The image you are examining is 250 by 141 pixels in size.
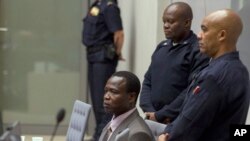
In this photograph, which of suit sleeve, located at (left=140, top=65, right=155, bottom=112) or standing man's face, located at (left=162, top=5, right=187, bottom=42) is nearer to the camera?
standing man's face, located at (left=162, top=5, right=187, bottom=42)

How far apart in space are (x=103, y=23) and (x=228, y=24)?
3.47 m

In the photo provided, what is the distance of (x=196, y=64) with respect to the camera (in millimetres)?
3932

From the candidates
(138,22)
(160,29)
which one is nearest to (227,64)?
(160,29)

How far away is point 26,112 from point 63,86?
0.62 m

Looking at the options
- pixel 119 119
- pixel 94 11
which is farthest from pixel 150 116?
pixel 94 11

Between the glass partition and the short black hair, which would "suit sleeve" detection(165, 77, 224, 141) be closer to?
the short black hair

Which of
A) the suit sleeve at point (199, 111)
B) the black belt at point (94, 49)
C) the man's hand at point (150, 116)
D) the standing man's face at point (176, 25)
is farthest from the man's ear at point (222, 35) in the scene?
the black belt at point (94, 49)

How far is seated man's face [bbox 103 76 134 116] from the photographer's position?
340 cm

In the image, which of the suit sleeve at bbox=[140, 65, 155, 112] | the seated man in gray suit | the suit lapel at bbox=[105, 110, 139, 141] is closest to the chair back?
the suit sleeve at bbox=[140, 65, 155, 112]

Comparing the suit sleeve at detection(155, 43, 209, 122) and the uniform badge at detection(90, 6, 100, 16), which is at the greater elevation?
the uniform badge at detection(90, 6, 100, 16)

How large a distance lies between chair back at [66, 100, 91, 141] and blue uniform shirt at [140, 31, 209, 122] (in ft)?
2.01

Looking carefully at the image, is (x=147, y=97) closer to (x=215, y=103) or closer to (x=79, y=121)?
(x=79, y=121)

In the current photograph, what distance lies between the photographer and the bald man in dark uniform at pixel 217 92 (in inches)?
117

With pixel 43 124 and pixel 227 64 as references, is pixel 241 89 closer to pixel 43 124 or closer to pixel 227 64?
pixel 227 64
